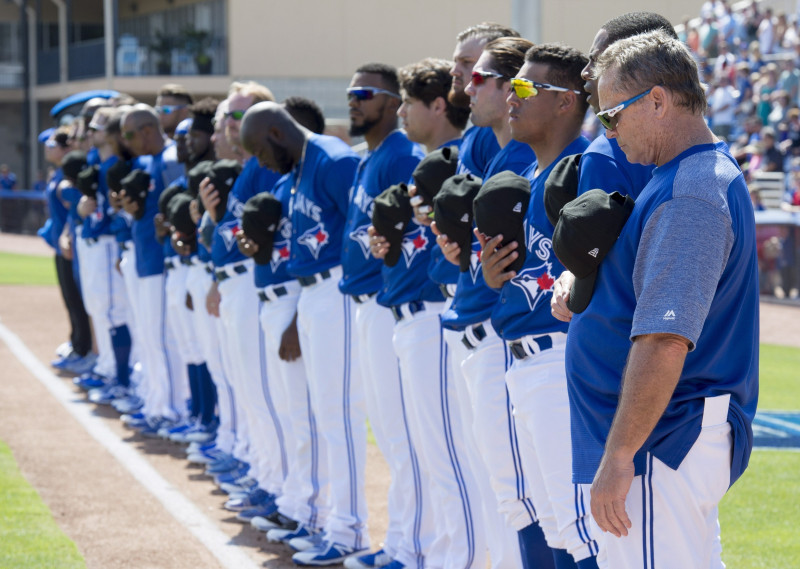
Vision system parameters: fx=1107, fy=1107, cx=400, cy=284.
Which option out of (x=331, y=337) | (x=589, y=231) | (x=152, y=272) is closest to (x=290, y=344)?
(x=331, y=337)

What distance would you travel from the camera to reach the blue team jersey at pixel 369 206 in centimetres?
512

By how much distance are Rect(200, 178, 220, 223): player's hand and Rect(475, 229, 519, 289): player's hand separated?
3350 mm

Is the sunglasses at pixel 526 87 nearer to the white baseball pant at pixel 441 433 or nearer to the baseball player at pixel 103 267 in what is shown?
the white baseball pant at pixel 441 433

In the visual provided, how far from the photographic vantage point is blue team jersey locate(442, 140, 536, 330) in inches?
156

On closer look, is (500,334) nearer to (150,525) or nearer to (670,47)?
(670,47)

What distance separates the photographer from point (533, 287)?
11.6 feet

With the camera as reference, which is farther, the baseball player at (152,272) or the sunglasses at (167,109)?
the sunglasses at (167,109)

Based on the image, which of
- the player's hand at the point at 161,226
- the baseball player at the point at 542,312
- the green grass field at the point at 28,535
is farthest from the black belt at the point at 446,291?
the player's hand at the point at 161,226

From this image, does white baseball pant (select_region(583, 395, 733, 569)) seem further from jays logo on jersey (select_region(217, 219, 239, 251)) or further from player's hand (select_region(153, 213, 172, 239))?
player's hand (select_region(153, 213, 172, 239))

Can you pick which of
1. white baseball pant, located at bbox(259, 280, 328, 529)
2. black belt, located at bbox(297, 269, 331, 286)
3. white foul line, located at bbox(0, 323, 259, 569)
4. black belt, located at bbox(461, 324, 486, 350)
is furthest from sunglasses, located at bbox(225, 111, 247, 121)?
black belt, located at bbox(461, 324, 486, 350)

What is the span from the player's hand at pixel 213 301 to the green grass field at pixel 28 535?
1.53 meters

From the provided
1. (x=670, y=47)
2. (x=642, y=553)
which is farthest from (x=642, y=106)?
(x=642, y=553)

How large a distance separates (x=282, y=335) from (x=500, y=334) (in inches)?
92.8

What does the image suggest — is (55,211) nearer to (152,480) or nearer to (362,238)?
(152,480)
